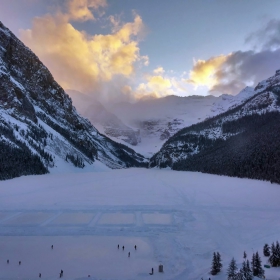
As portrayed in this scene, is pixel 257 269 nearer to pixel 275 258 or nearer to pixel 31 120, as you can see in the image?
pixel 275 258

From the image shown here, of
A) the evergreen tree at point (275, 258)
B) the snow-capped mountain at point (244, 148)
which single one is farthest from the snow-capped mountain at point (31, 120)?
the snow-capped mountain at point (244, 148)

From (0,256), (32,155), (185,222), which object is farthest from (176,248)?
(32,155)

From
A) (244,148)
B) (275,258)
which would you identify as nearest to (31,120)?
(244,148)

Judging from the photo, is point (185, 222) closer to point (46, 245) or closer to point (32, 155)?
point (46, 245)

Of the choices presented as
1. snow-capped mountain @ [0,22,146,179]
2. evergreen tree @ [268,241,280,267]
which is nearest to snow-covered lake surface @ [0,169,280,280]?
evergreen tree @ [268,241,280,267]

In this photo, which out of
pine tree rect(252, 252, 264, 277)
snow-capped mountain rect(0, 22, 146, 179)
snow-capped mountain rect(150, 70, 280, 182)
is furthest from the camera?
snow-capped mountain rect(0, 22, 146, 179)

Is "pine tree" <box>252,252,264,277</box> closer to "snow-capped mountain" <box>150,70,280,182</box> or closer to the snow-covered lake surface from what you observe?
the snow-covered lake surface
